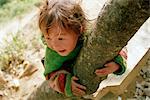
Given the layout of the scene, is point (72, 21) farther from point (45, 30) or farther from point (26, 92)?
point (26, 92)

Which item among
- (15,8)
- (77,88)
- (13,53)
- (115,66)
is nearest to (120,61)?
(115,66)

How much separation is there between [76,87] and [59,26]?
26 centimetres

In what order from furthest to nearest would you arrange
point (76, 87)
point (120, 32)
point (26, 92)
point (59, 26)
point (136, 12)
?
point (26, 92), point (76, 87), point (59, 26), point (120, 32), point (136, 12)

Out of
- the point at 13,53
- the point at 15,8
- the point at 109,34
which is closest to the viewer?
the point at 109,34

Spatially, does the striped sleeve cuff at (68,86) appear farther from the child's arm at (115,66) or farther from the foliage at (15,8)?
the foliage at (15,8)

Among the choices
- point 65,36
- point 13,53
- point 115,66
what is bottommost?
point 13,53

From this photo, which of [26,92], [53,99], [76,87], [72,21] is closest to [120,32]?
[72,21]

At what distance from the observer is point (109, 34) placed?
1.15 metres

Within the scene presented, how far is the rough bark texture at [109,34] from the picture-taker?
3.37ft

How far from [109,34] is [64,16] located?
10.3 inches

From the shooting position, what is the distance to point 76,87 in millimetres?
1487

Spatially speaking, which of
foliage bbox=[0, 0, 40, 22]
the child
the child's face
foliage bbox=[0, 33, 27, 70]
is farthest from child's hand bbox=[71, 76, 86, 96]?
foliage bbox=[0, 0, 40, 22]

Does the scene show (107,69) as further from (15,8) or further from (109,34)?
(15,8)

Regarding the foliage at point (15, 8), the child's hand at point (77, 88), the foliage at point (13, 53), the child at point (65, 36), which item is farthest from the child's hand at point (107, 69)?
the foliage at point (15, 8)
